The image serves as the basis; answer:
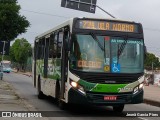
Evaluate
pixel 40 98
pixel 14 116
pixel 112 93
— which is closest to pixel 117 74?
pixel 112 93

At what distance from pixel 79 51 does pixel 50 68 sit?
13.1ft

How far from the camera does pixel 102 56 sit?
50.0ft

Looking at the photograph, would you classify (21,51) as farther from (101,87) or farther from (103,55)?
(101,87)

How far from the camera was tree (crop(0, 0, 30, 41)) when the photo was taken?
4997 centimetres

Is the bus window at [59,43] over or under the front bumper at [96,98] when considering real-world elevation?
over

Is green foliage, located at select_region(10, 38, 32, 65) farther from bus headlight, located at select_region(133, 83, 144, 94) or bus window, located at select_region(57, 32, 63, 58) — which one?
bus headlight, located at select_region(133, 83, 144, 94)

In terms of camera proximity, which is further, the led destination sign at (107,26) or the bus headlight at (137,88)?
the led destination sign at (107,26)

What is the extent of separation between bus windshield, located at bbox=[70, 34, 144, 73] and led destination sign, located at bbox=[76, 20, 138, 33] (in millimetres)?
360

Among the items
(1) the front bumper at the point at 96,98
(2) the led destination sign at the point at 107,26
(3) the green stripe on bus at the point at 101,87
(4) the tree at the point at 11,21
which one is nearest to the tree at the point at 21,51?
(4) the tree at the point at 11,21

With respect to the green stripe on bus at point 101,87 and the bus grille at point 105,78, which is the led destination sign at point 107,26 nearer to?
the bus grille at point 105,78

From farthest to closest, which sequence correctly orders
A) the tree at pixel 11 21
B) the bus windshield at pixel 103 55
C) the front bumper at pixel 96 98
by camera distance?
the tree at pixel 11 21 → the bus windshield at pixel 103 55 → the front bumper at pixel 96 98

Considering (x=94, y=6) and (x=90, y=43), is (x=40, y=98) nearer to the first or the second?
(x=90, y=43)

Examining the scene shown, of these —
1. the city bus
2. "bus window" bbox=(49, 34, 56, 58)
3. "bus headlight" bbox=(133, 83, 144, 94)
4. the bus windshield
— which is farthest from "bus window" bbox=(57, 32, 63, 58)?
"bus headlight" bbox=(133, 83, 144, 94)

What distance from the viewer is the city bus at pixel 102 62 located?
15.0 m
